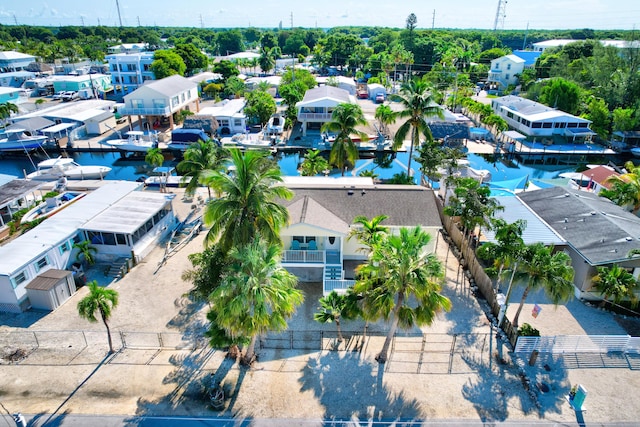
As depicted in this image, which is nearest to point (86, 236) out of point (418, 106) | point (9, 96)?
point (418, 106)

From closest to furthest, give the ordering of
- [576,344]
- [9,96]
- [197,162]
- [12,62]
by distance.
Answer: [576,344]
[197,162]
[9,96]
[12,62]

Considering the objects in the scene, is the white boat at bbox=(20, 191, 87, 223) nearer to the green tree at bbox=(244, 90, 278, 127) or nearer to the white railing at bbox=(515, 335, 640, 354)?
the green tree at bbox=(244, 90, 278, 127)

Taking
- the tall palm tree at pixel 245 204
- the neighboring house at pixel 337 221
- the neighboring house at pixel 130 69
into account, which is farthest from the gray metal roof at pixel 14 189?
the neighboring house at pixel 130 69

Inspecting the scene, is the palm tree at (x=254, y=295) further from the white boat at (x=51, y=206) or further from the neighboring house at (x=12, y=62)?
the neighboring house at (x=12, y=62)

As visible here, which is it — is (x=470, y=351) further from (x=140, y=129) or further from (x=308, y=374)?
(x=140, y=129)

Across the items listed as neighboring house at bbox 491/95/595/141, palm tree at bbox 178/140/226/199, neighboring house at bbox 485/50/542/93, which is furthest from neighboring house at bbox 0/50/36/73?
neighboring house at bbox 485/50/542/93

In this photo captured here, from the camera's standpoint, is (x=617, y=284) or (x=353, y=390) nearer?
(x=353, y=390)

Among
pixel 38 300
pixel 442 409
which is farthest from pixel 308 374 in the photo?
pixel 38 300

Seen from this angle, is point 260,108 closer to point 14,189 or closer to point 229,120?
point 229,120
